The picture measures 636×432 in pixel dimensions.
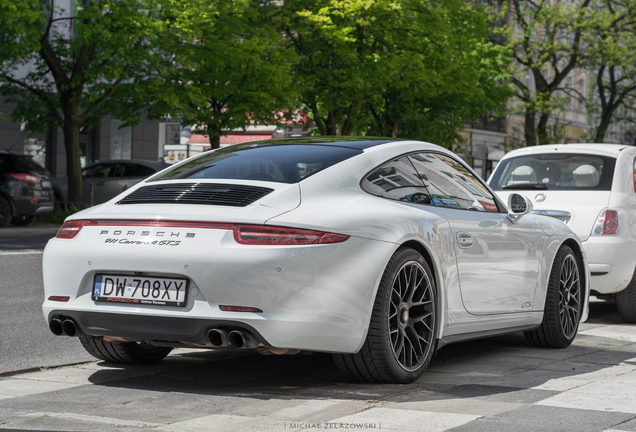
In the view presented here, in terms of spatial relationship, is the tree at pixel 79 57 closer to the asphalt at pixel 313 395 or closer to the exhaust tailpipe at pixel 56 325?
the asphalt at pixel 313 395

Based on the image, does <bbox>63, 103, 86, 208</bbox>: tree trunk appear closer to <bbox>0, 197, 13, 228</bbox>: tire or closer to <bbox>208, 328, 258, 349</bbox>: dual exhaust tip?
<bbox>0, 197, 13, 228</bbox>: tire

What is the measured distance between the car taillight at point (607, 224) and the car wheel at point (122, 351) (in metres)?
4.57

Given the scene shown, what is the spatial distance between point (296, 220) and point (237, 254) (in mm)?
356

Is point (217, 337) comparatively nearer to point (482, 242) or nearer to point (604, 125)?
point (482, 242)

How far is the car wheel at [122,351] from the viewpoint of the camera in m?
6.17

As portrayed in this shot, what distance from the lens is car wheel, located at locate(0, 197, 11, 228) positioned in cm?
2208

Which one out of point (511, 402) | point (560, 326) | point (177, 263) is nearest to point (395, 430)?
point (511, 402)

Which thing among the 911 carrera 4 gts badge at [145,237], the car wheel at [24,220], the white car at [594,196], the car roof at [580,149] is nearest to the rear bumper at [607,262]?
the white car at [594,196]

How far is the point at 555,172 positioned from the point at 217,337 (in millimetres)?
5712

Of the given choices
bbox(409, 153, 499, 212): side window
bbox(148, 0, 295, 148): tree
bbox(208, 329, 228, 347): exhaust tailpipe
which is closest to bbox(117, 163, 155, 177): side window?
bbox(148, 0, 295, 148): tree

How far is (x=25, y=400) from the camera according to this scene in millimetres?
5230

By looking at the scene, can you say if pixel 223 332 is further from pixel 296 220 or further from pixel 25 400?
pixel 25 400

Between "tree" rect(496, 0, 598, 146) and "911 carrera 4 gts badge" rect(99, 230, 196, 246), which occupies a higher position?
"tree" rect(496, 0, 598, 146)

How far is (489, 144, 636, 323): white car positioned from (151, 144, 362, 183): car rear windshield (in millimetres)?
4032
